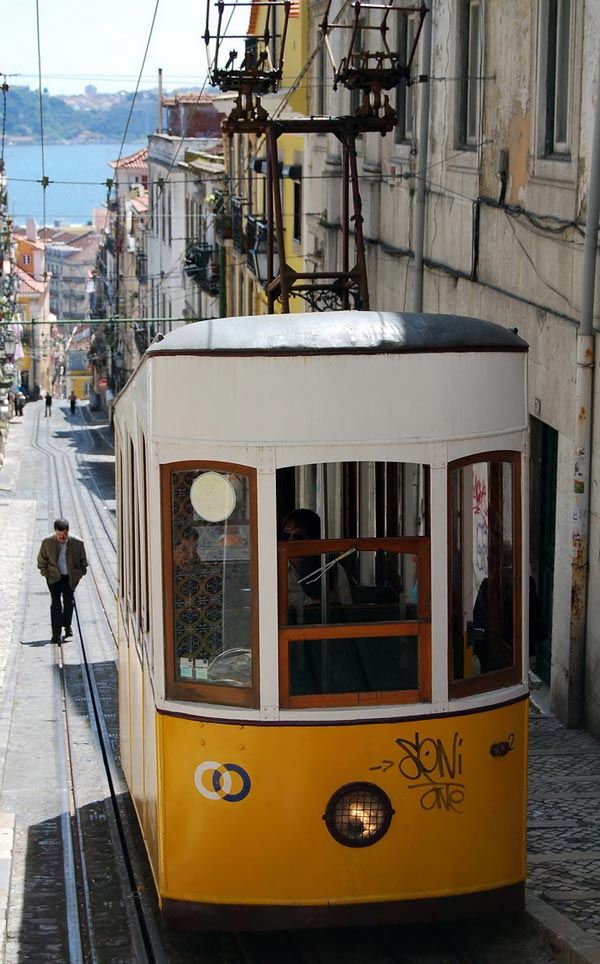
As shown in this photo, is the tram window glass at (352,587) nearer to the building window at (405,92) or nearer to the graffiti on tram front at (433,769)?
the graffiti on tram front at (433,769)

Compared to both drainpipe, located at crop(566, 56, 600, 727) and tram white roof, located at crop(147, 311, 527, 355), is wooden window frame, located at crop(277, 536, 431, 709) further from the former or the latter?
drainpipe, located at crop(566, 56, 600, 727)

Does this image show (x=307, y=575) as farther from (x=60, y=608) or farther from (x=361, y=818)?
(x=60, y=608)

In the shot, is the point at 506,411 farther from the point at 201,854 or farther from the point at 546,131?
the point at 546,131

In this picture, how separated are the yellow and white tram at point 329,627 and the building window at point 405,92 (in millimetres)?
10270

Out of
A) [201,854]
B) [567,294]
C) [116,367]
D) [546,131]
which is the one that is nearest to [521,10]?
[546,131]

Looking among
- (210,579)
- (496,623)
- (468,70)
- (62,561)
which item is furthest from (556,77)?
(62,561)

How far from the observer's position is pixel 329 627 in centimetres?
579

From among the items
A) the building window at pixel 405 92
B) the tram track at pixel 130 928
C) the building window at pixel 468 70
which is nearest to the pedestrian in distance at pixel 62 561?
the tram track at pixel 130 928

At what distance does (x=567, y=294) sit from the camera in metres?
10.0

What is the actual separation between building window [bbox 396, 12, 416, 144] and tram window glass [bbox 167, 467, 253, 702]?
1048cm

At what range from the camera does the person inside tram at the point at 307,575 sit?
5.91 meters

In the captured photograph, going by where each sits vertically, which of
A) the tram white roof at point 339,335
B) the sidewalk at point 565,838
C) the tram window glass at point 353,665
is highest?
the tram white roof at point 339,335

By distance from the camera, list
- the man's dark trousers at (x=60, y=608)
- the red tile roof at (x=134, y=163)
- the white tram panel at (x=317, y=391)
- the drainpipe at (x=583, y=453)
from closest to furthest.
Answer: the white tram panel at (x=317, y=391) → the drainpipe at (x=583, y=453) → the man's dark trousers at (x=60, y=608) → the red tile roof at (x=134, y=163)

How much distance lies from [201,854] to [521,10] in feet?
24.7
